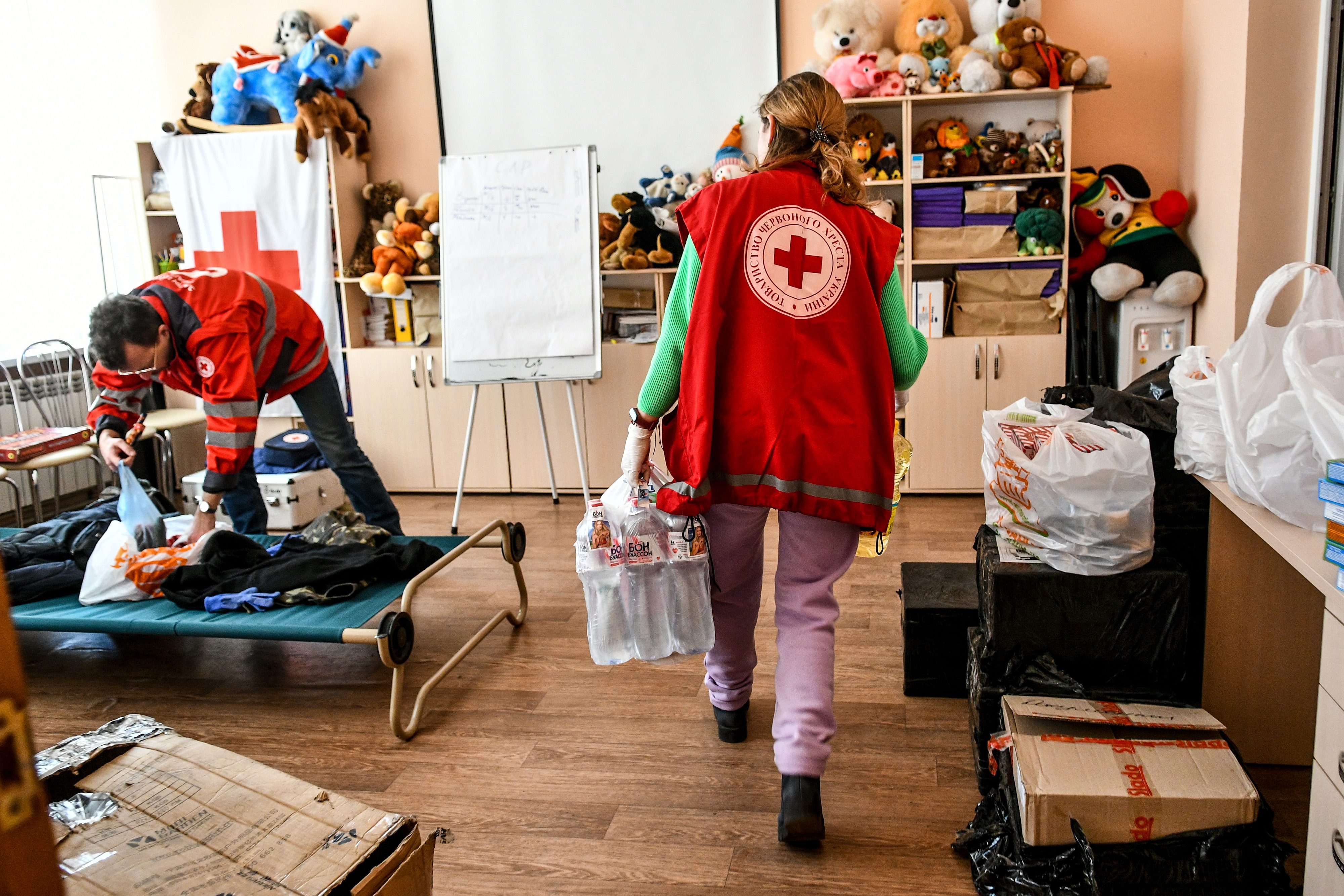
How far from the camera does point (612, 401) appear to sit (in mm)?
4395

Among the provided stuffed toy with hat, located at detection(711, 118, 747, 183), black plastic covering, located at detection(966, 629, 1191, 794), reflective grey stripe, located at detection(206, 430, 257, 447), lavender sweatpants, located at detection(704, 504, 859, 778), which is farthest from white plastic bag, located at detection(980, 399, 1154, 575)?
stuffed toy with hat, located at detection(711, 118, 747, 183)

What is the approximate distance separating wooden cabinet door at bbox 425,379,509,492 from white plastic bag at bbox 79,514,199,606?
206 centimetres

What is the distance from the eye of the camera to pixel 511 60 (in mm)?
4488

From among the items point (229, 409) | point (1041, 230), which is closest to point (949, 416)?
point (1041, 230)

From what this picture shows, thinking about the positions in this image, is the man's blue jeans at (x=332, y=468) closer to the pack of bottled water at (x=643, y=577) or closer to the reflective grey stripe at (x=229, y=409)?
the reflective grey stripe at (x=229, y=409)

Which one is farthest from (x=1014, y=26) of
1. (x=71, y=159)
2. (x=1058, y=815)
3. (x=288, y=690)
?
(x=71, y=159)

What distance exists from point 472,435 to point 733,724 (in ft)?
8.73

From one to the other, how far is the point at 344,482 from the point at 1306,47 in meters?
3.49

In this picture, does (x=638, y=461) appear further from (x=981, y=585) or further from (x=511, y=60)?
(x=511, y=60)

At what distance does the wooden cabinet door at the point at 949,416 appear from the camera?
4.05 meters

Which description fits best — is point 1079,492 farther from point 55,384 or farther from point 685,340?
point 55,384

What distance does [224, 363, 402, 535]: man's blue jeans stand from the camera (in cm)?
321

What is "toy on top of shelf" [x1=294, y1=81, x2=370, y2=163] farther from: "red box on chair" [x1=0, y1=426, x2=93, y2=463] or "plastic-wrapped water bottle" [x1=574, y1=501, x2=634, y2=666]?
"plastic-wrapped water bottle" [x1=574, y1=501, x2=634, y2=666]

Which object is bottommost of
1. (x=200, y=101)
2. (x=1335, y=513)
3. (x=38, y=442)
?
(x=38, y=442)
